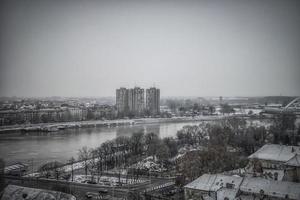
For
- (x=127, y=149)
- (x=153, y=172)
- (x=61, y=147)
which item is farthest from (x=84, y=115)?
(x=153, y=172)

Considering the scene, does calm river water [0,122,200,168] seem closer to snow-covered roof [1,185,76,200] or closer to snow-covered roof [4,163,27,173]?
snow-covered roof [4,163,27,173]

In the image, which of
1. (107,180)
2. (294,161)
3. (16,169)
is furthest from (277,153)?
(16,169)

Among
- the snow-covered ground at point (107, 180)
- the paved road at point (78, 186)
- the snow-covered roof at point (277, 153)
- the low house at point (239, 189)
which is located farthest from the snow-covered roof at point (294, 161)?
the snow-covered ground at point (107, 180)

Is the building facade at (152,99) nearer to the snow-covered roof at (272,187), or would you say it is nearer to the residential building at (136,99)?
the residential building at (136,99)

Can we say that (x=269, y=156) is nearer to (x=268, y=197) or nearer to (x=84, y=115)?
(x=268, y=197)

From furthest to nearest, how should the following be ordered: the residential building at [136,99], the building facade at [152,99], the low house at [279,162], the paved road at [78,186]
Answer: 1. the building facade at [152,99]
2. the residential building at [136,99]
3. the low house at [279,162]
4. the paved road at [78,186]

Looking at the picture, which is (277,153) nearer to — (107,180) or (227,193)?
(227,193)
